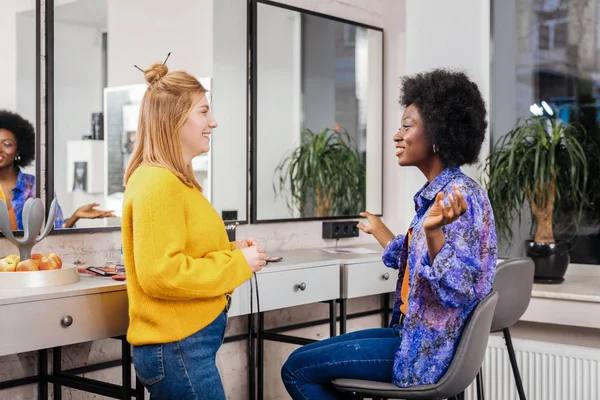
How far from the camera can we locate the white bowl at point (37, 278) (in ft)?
7.40

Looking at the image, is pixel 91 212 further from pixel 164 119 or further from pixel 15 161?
pixel 164 119

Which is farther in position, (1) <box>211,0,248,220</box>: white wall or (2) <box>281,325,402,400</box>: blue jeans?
(1) <box>211,0,248,220</box>: white wall

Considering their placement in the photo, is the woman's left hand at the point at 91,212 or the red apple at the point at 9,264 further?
the woman's left hand at the point at 91,212

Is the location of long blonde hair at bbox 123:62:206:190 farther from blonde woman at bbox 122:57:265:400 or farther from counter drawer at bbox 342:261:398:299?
counter drawer at bbox 342:261:398:299

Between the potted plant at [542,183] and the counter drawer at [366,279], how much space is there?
2.00ft

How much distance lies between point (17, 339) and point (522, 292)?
1.80 metres

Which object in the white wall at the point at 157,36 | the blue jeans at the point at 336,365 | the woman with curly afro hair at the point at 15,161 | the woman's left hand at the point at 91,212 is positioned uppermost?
the white wall at the point at 157,36

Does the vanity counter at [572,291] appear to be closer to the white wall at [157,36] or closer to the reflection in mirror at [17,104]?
the white wall at [157,36]

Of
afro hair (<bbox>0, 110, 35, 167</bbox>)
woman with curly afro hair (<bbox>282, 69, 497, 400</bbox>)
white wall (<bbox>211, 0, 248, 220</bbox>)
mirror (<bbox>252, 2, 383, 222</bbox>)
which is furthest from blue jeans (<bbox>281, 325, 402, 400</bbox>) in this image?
mirror (<bbox>252, 2, 383, 222</bbox>)

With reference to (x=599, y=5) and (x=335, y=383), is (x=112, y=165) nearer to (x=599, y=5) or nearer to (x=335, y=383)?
(x=335, y=383)

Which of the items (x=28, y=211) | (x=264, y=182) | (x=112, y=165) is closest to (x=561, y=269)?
(x=264, y=182)

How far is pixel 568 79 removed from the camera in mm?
3822

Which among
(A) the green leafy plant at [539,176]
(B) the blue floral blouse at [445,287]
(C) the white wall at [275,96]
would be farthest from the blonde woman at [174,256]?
(A) the green leafy plant at [539,176]

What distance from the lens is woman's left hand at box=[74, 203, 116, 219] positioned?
2.93 meters
